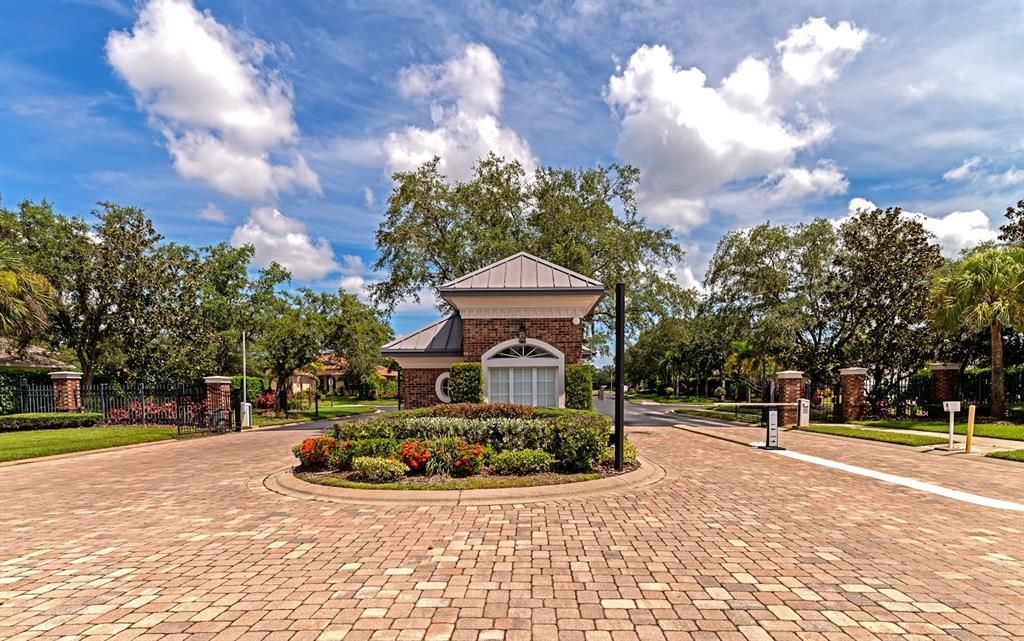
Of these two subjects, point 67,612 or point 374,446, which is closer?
point 67,612

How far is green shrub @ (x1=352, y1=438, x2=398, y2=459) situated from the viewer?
9004 mm

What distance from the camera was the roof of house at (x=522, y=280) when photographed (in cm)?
1548

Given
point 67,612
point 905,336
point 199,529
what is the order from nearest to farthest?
point 67,612
point 199,529
point 905,336

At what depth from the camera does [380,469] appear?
836cm

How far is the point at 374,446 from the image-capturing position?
29.8 feet

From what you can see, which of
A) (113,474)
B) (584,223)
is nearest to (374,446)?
(113,474)

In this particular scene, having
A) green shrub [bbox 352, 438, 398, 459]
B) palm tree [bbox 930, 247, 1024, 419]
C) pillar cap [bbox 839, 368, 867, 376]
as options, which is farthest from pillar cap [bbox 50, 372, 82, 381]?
palm tree [bbox 930, 247, 1024, 419]

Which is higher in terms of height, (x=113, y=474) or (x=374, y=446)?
(x=374, y=446)

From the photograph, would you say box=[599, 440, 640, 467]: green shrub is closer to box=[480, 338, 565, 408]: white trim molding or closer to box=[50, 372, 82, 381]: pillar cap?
box=[480, 338, 565, 408]: white trim molding

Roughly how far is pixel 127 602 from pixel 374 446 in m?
4.86

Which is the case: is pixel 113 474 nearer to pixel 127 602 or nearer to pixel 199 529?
pixel 199 529

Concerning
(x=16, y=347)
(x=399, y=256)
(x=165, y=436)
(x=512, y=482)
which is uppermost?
(x=399, y=256)

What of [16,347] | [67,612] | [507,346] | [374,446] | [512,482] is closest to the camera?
[67,612]

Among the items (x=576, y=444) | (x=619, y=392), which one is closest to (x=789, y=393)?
(x=619, y=392)
